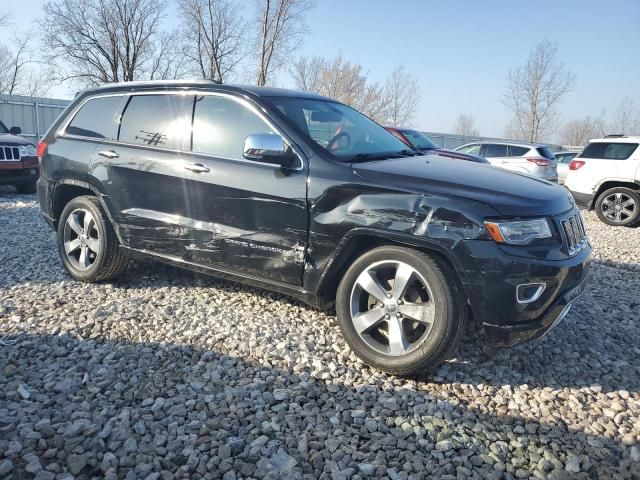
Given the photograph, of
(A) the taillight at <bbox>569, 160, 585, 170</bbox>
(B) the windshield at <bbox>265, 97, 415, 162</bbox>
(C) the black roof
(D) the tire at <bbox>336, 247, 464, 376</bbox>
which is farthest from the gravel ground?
(A) the taillight at <bbox>569, 160, 585, 170</bbox>

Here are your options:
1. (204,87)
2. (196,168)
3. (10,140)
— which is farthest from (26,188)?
(196,168)

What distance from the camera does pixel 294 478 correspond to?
7.17 ft

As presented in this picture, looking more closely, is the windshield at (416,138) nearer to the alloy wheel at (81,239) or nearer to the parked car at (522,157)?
the parked car at (522,157)

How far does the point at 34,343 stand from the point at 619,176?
10198 millimetres

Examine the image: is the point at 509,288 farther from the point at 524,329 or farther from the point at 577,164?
the point at 577,164

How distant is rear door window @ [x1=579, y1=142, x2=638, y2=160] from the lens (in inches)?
377

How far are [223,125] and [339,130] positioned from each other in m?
0.91

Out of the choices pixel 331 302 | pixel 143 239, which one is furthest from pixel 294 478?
pixel 143 239

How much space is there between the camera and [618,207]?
380 inches

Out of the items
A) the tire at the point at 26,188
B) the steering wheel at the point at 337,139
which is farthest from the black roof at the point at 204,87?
the tire at the point at 26,188

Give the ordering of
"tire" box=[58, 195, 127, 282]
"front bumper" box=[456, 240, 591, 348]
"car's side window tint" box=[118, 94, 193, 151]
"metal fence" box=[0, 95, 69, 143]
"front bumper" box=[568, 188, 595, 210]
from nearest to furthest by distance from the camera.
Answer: "front bumper" box=[456, 240, 591, 348], "car's side window tint" box=[118, 94, 193, 151], "tire" box=[58, 195, 127, 282], "front bumper" box=[568, 188, 595, 210], "metal fence" box=[0, 95, 69, 143]

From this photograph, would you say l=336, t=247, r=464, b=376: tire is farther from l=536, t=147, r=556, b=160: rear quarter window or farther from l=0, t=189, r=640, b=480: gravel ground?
l=536, t=147, r=556, b=160: rear quarter window

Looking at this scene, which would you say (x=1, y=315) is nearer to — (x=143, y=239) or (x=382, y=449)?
(x=143, y=239)

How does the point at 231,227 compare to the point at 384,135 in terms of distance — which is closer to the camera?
the point at 231,227
